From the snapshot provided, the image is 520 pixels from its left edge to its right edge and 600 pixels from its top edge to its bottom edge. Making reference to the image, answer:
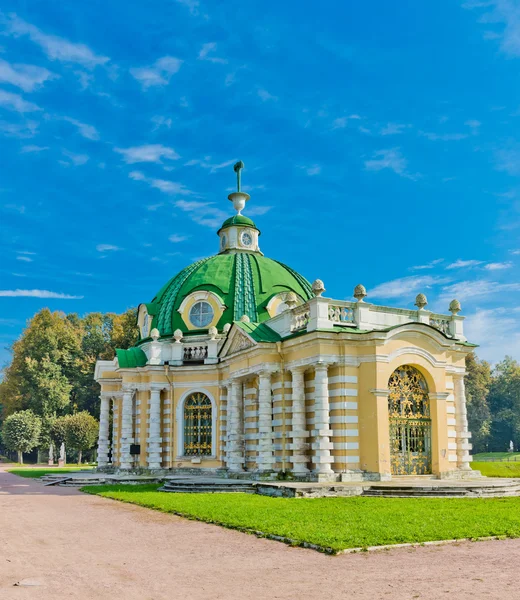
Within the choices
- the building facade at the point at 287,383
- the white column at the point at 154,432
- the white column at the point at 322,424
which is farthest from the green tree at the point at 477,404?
the white column at the point at 322,424

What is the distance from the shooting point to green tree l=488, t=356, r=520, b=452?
74.4 metres

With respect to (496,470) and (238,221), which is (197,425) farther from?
(496,470)

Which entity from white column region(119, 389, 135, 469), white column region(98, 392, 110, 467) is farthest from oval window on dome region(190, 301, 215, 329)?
white column region(98, 392, 110, 467)

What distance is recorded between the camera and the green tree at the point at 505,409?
7444 cm

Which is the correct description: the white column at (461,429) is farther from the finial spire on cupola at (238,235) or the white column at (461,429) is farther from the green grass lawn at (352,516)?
the finial spire on cupola at (238,235)

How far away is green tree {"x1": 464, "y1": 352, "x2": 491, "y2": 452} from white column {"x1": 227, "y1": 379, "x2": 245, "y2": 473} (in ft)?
155

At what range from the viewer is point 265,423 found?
23.8m

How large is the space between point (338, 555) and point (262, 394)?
14.1 m

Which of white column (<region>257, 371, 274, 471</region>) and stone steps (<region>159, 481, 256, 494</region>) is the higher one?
white column (<region>257, 371, 274, 471</region>)

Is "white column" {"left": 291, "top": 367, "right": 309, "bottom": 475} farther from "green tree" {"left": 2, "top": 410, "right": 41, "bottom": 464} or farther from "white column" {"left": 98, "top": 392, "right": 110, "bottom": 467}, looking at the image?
"green tree" {"left": 2, "top": 410, "right": 41, "bottom": 464}

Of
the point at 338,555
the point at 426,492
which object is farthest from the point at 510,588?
the point at 426,492

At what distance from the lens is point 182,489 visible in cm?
2242

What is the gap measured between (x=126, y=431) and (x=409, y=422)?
1420cm

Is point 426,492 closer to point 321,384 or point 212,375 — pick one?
point 321,384
